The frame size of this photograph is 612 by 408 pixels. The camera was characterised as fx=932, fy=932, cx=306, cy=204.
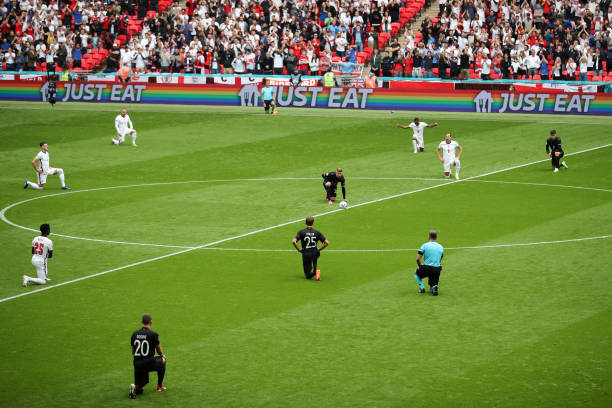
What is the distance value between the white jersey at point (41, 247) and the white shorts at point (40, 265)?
0.05 m

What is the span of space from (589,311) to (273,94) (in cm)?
3960

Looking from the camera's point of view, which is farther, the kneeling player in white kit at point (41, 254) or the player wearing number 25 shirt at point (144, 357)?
the kneeling player in white kit at point (41, 254)

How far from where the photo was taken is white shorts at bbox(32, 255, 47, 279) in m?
22.8

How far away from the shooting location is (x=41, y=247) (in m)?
22.6

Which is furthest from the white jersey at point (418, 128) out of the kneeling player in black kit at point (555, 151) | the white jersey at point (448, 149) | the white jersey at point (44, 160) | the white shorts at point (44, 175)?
the white jersey at point (44, 160)

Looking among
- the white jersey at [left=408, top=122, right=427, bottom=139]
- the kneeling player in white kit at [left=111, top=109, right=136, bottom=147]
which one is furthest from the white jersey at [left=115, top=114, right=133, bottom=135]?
the white jersey at [left=408, top=122, right=427, bottom=139]

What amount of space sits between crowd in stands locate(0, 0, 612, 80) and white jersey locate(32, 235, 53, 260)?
39574 mm

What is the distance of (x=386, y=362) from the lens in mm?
17438

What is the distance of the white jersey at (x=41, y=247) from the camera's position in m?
22.6

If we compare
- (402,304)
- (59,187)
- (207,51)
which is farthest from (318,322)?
(207,51)

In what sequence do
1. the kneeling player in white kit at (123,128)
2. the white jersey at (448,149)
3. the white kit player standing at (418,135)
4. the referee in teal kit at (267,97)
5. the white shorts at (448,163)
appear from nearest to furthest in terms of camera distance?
the white jersey at (448,149)
the white shorts at (448,163)
the white kit player standing at (418,135)
the kneeling player in white kit at (123,128)
the referee in teal kit at (267,97)

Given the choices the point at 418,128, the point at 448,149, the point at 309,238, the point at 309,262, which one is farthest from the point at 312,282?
the point at 418,128

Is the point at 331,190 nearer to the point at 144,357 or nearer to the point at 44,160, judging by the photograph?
the point at 44,160

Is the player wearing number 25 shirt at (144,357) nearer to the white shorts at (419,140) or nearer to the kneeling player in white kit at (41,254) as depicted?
the kneeling player in white kit at (41,254)
